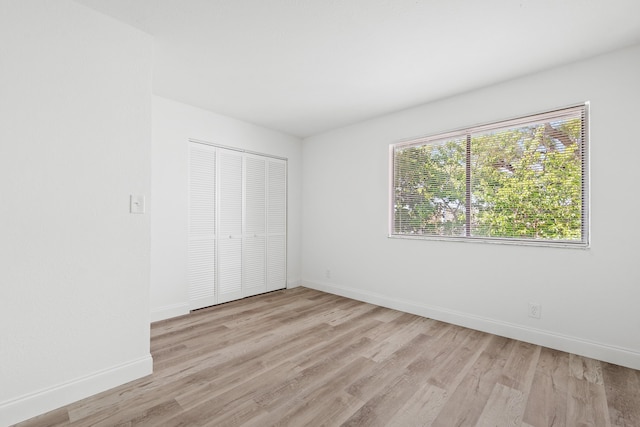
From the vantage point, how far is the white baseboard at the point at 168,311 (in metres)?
3.18

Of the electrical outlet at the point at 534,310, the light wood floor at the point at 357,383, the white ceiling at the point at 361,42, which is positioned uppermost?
the white ceiling at the point at 361,42

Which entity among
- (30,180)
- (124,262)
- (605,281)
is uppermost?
(30,180)

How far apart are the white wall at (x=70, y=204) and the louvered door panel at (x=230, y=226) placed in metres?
1.74

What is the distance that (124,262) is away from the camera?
201 centimetres

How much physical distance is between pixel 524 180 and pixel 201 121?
369cm

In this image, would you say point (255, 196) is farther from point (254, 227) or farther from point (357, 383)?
point (357, 383)

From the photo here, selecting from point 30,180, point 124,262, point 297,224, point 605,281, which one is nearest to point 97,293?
point 124,262

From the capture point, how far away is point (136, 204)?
81.6 inches

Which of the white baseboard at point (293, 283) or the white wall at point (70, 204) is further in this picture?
the white baseboard at point (293, 283)

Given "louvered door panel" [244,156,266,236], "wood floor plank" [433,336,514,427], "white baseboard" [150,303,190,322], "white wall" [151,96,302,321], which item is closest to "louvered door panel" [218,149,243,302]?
"louvered door panel" [244,156,266,236]

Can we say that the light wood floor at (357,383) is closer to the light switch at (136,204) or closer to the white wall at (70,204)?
the white wall at (70,204)

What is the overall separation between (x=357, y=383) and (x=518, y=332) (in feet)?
5.78

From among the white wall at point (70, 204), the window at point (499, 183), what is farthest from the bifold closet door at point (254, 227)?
the white wall at point (70, 204)

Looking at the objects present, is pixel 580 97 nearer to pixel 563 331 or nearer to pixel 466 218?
pixel 466 218
